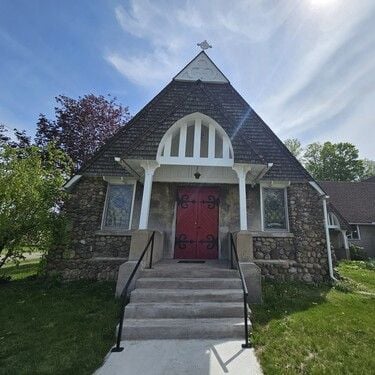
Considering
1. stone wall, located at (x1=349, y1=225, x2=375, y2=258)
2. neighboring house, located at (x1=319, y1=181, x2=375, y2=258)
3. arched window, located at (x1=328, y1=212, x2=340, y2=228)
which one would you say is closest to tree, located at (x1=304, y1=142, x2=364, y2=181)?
neighboring house, located at (x1=319, y1=181, x2=375, y2=258)

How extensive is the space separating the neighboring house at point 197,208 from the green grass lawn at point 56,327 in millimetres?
1232

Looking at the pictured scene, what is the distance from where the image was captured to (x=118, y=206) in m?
8.34

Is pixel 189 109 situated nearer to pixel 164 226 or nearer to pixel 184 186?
pixel 184 186

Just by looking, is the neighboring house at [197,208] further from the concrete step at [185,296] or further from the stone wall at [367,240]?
the stone wall at [367,240]

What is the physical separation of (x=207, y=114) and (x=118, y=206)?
14.8 ft

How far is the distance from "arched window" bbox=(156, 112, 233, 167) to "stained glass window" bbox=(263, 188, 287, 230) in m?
2.80

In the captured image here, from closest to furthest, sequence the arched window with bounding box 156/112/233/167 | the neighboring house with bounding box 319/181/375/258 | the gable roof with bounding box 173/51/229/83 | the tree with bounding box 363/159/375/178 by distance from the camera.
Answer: the arched window with bounding box 156/112/233/167 → the gable roof with bounding box 173/51/229/83 → the neighboring house with bounding box 319/181/375/258 → the tree with bounding box 363/159/375/178

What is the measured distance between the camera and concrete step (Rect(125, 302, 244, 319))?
14.1 feet

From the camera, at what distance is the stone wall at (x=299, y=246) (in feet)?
24.7

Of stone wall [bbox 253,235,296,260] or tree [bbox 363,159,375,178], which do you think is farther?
tree [bbox 363,159,375,178]

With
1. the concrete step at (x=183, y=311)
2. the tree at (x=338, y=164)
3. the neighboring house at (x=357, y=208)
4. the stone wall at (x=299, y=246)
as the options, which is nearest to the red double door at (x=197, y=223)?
the stone wall at (x=299, y=246)

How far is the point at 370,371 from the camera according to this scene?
3.07 metres

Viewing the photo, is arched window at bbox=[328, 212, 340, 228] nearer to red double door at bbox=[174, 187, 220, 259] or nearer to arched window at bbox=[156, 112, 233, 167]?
red double door at bbox=[174, 187, 220, 259]

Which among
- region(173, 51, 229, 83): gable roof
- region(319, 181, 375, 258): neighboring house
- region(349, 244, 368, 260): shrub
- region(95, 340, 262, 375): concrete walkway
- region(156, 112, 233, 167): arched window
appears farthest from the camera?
region(319, 181, 375, 258): neighboring house
